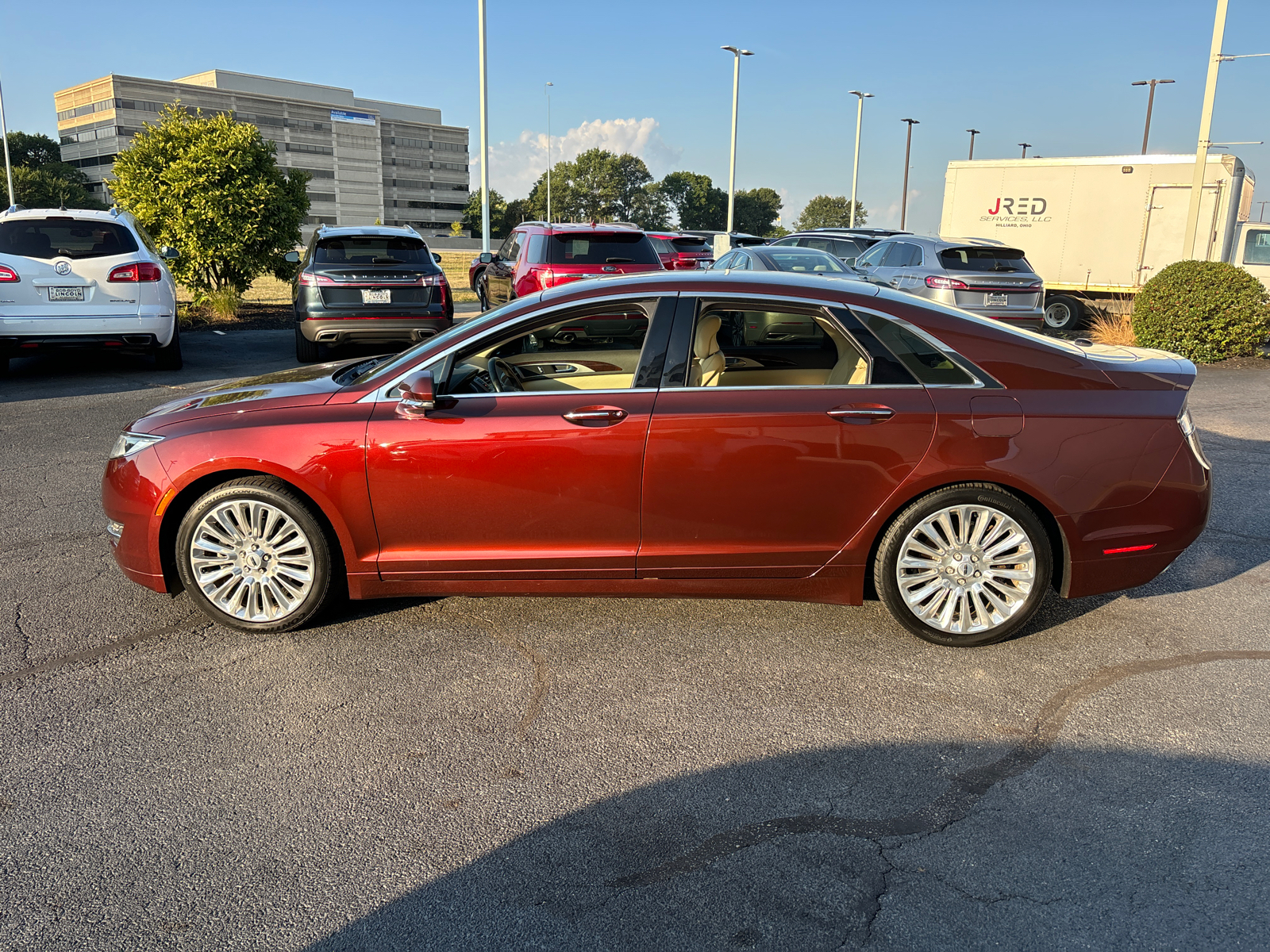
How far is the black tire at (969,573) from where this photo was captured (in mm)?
4090

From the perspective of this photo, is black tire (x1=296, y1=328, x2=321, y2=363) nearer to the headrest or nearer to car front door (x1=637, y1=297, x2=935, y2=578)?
the headrest

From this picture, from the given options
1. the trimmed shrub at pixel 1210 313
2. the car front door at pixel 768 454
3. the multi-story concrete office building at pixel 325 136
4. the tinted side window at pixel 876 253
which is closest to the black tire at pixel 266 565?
the car front door at pixel 768 454

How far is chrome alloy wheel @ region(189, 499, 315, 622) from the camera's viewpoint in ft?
13.8

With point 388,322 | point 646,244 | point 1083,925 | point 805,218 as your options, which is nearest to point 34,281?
point 388,322

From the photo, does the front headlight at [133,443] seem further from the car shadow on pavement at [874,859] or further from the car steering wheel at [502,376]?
the car shadow on pavement at [874,859]

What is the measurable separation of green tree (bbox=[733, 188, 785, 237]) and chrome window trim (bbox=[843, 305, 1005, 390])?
12249 centimetres

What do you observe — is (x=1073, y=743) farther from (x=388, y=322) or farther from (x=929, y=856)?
(x=388, y=322)

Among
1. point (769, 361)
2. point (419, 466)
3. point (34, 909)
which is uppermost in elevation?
point (769, 361)

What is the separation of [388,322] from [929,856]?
9910 millimetres

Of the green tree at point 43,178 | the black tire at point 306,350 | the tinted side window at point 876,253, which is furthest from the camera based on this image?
the green tree at point 43,178

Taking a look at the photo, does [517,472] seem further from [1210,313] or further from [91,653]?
[1210,313]

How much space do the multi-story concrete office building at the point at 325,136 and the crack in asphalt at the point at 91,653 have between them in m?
106

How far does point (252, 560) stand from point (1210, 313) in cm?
1416

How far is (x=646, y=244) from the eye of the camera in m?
12.0
